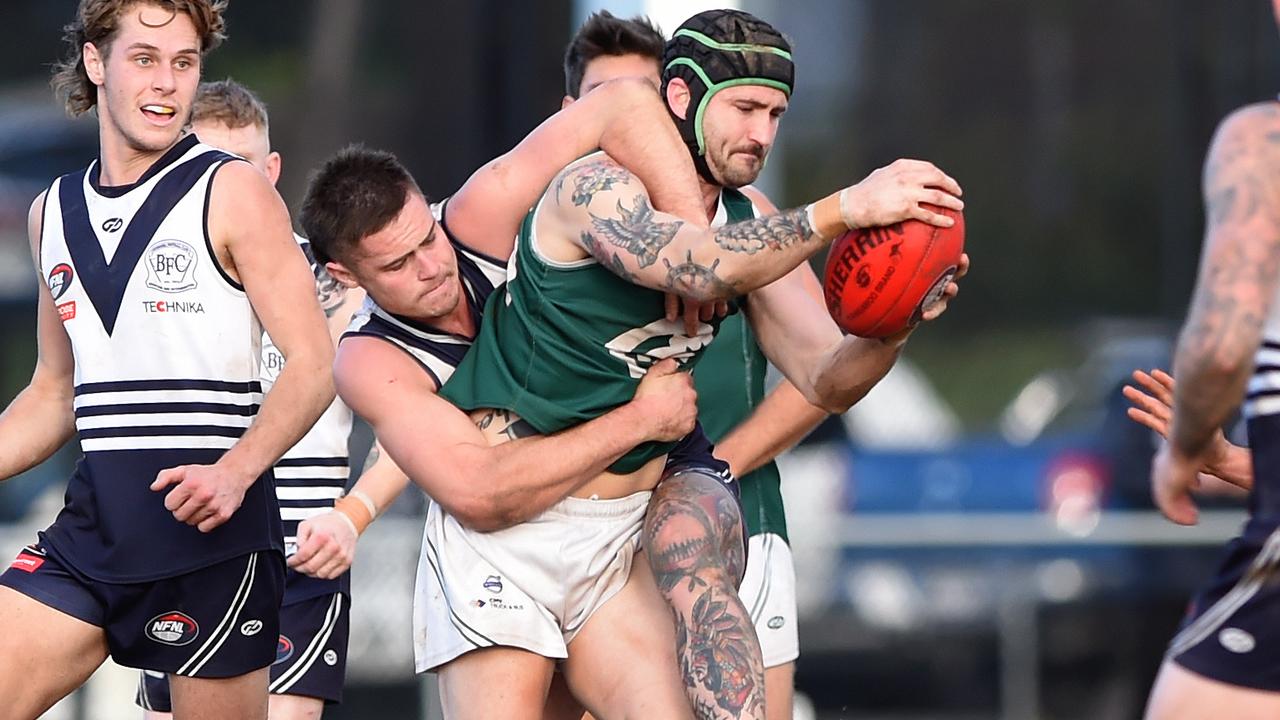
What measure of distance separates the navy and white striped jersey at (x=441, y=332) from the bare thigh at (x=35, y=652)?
871mm

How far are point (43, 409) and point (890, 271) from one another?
→ 202 centimetres

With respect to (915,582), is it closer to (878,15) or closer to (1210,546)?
(1210,546)

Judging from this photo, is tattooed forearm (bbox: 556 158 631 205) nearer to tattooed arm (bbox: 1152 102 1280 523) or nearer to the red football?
the red football

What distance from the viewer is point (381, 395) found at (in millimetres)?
4133

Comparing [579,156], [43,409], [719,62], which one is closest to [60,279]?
[43,409]

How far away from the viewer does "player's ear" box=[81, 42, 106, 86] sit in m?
4.30

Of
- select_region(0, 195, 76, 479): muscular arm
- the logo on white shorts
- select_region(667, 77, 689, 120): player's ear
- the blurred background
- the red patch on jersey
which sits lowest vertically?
the blurred background

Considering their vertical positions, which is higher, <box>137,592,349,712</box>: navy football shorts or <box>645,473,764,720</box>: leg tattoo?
<box>645,473,764,720</box>: leg tattoo

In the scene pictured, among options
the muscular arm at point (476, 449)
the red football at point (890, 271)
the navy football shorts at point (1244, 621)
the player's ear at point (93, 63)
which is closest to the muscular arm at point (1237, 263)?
the navy football shorts at point (1244, 621)

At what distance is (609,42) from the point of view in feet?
17.9

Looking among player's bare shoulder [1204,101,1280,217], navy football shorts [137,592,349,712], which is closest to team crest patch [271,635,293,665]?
navy football shorts [137,592,349,712]

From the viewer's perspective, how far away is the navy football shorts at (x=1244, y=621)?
3125mm

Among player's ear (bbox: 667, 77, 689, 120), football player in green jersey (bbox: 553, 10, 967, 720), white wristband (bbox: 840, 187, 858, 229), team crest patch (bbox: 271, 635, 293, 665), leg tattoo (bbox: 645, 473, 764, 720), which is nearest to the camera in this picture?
white wristband (bbox: 840, 187, 858, 229)

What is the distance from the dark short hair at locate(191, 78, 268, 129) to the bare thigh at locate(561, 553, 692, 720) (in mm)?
1731
